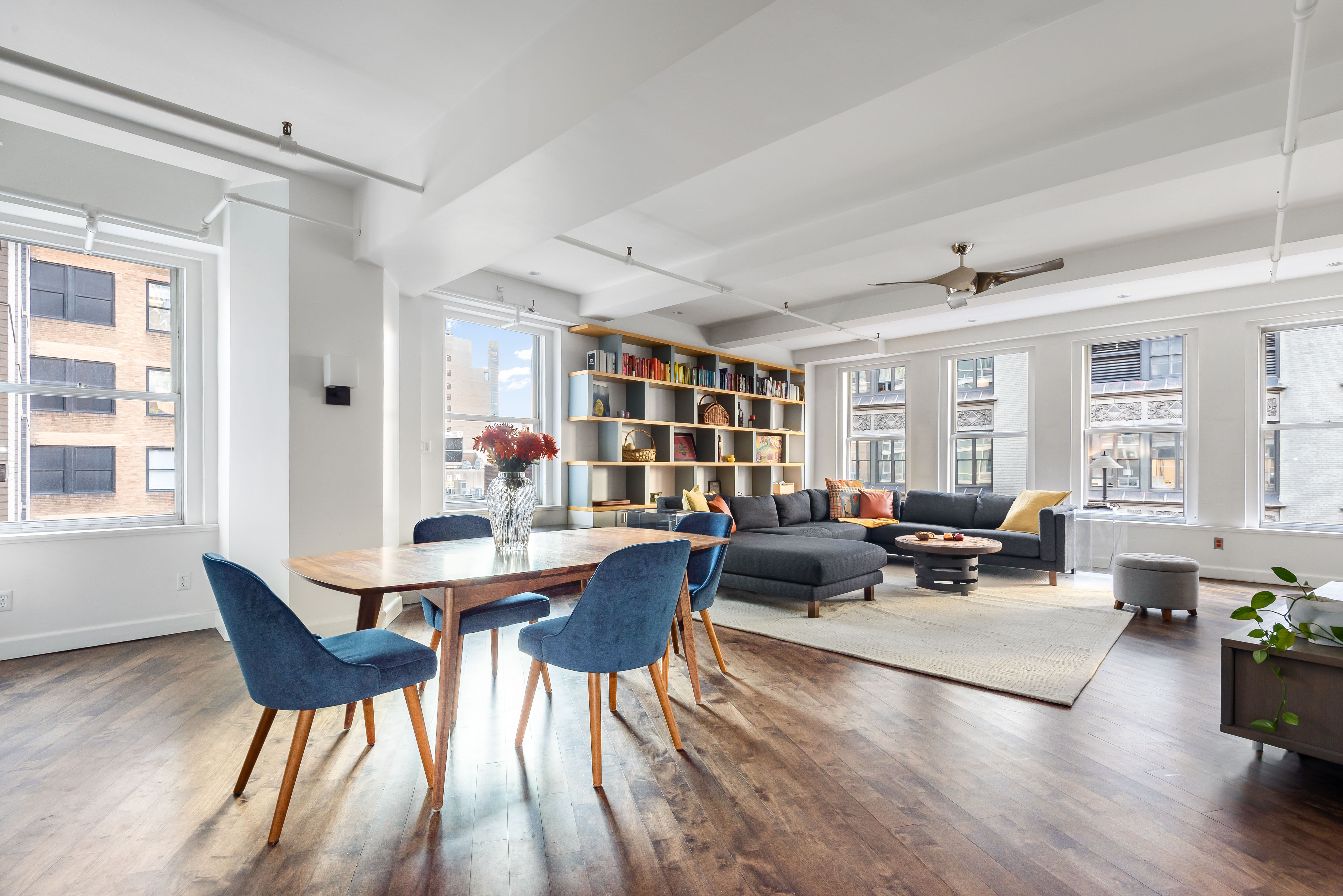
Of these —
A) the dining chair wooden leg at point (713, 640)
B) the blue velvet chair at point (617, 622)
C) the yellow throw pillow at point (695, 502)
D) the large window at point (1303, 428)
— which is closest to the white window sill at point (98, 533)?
the blue velvet chair at point (617, 622)

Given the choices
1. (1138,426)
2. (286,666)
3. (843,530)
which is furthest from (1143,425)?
(286,666)

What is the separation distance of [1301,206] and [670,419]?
5.39m

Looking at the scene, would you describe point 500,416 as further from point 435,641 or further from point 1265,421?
point 1265,421

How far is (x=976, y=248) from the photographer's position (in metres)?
4.96

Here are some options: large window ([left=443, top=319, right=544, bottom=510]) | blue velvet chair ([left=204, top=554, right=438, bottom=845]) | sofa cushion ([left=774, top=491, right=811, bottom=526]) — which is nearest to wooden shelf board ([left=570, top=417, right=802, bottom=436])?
large window ([left=443, top=319, right=544, bottom=510])

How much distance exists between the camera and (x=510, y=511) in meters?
2.77

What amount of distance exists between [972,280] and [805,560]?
229 cm

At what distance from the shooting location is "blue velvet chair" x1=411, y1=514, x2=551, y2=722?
2.79 m

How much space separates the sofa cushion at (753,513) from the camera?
668 centimetres

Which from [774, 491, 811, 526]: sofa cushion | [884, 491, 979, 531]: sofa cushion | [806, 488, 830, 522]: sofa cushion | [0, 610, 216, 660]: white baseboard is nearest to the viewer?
[0, 610, 216, 660]: white baseboard

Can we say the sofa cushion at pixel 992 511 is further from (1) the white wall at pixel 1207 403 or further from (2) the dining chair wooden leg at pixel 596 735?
(2) the dining chair wooden leg at pixel 596 735

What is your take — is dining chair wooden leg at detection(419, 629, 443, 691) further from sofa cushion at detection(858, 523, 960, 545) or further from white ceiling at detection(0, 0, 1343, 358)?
sofa cushion at detection(858, 523, 960, 545)

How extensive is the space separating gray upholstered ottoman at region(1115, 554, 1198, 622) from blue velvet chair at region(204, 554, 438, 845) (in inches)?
195

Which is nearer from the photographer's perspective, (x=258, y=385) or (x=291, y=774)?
(x=291, y=774)
